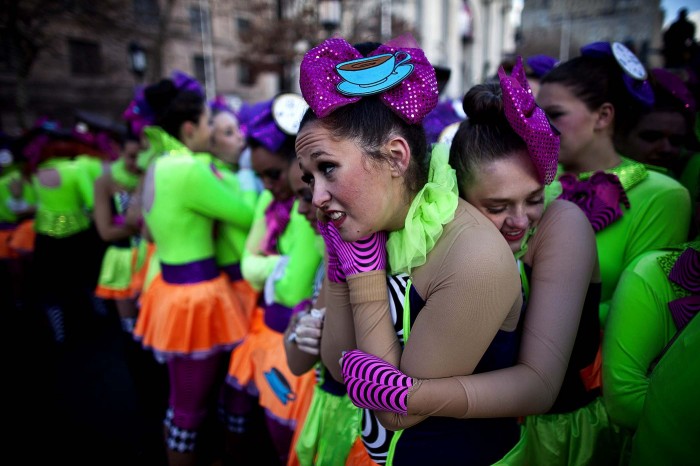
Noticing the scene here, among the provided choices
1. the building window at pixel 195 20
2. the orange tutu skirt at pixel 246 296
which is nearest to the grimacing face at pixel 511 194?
the orange tutu skirt at pixel 246 296

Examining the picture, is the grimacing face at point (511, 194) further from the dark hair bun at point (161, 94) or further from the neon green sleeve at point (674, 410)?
the dark hair bun at point (161, 94)

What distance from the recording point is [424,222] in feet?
3.79

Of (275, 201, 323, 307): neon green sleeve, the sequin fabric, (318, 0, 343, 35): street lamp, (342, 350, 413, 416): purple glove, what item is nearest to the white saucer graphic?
(342, 350, 413, 416): purple glove

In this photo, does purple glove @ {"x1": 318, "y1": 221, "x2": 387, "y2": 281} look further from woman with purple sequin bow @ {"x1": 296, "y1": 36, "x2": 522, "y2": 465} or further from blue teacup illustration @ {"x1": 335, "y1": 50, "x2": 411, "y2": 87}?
blue teacup illustration @ {"x1": 335, "y1": 50, "x2": 411, "y2": 87}

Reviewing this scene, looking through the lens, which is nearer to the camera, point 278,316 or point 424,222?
point 424,222

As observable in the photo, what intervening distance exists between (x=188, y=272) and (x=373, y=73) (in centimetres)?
205

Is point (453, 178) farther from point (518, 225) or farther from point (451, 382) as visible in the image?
point (451, 382)

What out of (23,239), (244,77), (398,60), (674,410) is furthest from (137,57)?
(244,77)

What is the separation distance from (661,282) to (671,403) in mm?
624

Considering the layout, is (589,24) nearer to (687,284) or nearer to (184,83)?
(184,83)

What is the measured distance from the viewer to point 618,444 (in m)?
1.53

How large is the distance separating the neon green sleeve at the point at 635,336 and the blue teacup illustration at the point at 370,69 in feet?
3.49

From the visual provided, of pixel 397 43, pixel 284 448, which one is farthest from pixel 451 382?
pixel 284 448

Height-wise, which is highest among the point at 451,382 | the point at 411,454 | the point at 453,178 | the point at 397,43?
the point at 397,43
